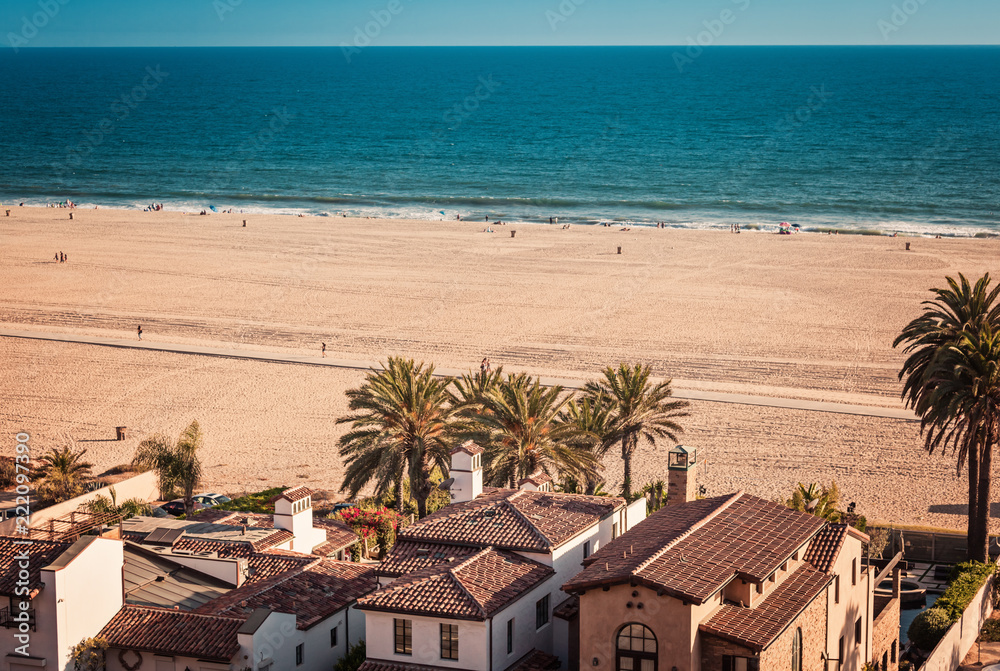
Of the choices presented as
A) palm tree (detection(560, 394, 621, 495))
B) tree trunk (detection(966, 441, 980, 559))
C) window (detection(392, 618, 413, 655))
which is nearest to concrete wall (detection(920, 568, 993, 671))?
tree trunk (detection(966, 441, 980, 559))

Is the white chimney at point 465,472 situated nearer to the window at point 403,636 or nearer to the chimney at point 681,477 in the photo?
the chimney at point 681,477

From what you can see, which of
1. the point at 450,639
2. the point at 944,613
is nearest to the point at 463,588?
the point at 450,639

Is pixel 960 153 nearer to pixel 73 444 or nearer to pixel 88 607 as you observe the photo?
pixel 73 444

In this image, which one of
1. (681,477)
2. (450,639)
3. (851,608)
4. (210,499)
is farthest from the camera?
(210,499)

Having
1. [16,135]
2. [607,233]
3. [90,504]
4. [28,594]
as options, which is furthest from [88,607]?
[16,135]

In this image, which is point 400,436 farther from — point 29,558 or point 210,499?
point 29,558
